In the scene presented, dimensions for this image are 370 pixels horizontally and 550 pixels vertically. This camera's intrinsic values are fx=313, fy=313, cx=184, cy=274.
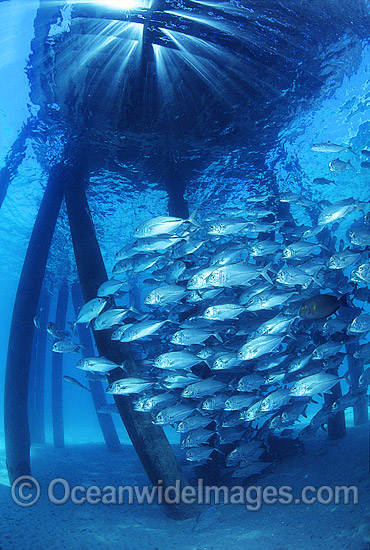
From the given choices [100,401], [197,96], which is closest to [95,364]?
[197,96]

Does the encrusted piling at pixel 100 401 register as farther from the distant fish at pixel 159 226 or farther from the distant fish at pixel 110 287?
the distant fish at pixel 159 226

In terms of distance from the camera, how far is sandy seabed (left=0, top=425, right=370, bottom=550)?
14.5ft

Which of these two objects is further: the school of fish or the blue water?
the blue water

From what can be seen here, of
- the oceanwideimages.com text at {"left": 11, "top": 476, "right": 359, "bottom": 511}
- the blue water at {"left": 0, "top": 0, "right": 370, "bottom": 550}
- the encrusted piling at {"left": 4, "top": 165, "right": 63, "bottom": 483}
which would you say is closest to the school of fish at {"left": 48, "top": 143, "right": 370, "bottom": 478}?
the oceanwideimages.com text at {"left": 11, "top": 476, "right": 359, "bottom": 511}

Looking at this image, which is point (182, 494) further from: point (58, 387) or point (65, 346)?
point (58, 387)

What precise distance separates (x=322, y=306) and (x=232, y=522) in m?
4.36

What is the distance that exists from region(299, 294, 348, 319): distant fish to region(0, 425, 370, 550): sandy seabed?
2709mm

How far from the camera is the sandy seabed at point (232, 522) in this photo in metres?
4.42

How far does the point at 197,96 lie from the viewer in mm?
8602

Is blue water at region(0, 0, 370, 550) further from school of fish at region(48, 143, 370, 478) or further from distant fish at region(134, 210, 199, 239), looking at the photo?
distant fish at region(134, 210, 199, 239)

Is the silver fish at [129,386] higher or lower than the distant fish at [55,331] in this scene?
lower

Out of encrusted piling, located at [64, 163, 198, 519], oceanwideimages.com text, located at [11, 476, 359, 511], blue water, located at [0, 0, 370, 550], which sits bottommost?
oceanwideimages.com text, located at [11, 476, 359, 511]

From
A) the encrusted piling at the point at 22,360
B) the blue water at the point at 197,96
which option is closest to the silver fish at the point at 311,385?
the blue water at the point at 197,96

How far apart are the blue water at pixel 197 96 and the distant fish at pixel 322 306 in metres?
2.73
